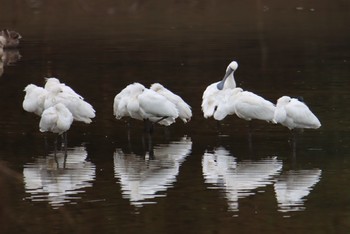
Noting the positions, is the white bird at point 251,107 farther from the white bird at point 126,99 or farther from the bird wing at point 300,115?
the white bird at point 126,99

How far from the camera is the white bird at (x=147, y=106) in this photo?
1504 centimetres

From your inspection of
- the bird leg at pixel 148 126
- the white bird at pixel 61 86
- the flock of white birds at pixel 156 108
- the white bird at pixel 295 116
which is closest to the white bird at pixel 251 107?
the flock of white birds at pixel 156 108

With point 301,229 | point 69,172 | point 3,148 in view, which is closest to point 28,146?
point 3,148

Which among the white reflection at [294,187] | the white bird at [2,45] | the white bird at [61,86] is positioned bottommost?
the white reflection at [294,187]

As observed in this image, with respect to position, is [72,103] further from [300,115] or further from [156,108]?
[300,115]

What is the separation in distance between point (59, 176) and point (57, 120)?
1.44m

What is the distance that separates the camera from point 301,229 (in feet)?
32.7

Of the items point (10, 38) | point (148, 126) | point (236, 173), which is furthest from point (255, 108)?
point (10, 38)

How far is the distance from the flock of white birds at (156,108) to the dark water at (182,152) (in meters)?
0.32

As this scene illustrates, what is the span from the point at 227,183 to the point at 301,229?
2421 millimetres

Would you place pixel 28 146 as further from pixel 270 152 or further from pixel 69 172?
pixel 270 152

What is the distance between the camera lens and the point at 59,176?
505 inches

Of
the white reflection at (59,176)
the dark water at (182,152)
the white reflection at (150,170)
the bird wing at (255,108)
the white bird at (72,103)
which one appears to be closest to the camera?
the dark water at (182,152)

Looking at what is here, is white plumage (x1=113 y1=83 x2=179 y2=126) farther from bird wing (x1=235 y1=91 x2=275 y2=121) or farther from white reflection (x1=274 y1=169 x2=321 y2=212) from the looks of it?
white reflection (x1=274 y1=169 x2=321 y2=212)
